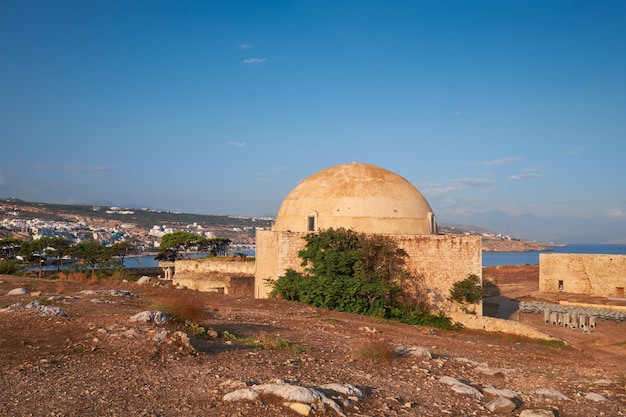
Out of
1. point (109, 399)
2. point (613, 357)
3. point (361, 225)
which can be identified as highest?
point (361, 225)

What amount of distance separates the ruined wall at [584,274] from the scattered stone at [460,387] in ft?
73.5

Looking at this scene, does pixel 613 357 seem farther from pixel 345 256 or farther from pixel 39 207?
pixel 39 207

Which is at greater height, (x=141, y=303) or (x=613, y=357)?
(x=141, y=303)

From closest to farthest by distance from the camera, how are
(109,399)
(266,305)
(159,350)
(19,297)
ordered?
(109,399) → (159,350) → (19,297) → (266,305)

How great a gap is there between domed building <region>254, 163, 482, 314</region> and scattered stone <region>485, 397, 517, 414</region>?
1038 cm

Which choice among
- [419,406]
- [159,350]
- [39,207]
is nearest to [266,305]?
[159,350]

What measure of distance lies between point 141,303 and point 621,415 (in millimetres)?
10196

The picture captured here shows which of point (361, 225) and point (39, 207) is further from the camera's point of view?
point (39, 207)

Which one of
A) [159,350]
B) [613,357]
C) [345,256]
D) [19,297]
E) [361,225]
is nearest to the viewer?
[159,350]

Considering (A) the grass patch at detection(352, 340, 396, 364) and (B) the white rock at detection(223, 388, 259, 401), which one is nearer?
(B) the white rock at detection(223, 388, 259, 401)

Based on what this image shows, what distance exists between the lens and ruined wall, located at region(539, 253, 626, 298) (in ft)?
82.3

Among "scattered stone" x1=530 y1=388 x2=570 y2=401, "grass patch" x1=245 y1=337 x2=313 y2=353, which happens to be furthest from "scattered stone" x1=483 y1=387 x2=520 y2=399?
"grass patch" x1=245 y1=337 x2=313 y2=353

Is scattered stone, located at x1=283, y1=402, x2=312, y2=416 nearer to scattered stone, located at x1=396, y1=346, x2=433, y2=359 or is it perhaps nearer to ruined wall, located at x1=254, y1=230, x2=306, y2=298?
scattered stone, located at x1=396, y1=346, x2=433, y2=359

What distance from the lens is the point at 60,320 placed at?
8109 mm
